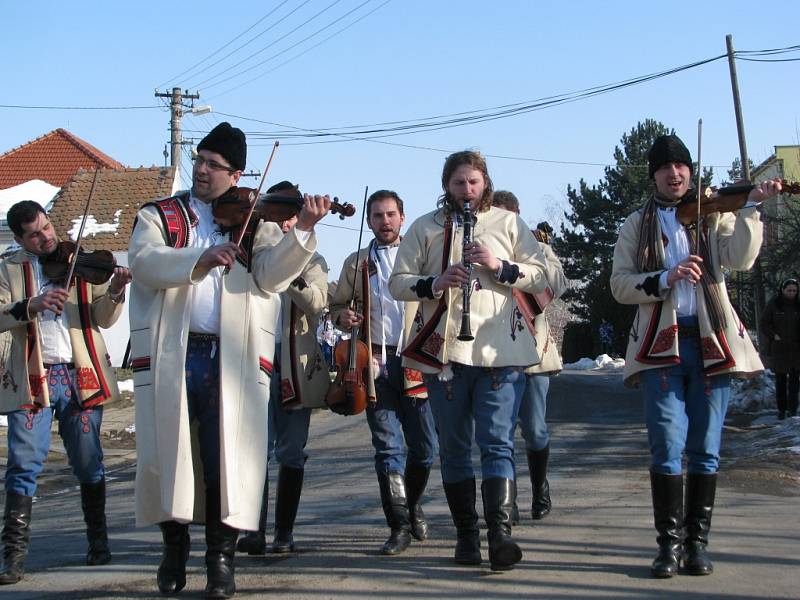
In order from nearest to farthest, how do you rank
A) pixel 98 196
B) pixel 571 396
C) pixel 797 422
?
pixel 797 422, pixel 571 396, pixel 98 196

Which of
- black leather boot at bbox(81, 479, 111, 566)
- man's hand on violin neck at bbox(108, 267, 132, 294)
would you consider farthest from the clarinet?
black leather boot at bbox(81, 479, 111, 566)

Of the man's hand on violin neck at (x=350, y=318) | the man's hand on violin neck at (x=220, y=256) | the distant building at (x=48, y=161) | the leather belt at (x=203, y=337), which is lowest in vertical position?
the leather belt at (x=203, y=337)

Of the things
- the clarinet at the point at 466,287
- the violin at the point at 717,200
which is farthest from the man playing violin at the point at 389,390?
the violin at the point at 717,200

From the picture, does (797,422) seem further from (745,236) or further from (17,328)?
(17,328)

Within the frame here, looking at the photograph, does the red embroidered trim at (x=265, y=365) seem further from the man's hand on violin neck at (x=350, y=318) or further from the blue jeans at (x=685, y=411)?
the blue jeans at (x=685, y=411)

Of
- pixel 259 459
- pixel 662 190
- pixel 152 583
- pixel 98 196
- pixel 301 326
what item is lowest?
pixel 152 583

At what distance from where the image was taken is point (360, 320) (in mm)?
6684

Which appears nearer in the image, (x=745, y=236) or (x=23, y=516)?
(x=745, y=236)

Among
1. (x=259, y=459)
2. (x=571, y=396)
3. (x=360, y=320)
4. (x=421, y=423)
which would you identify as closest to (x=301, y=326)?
(x=360, y=320)

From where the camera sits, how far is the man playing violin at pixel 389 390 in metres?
6.64

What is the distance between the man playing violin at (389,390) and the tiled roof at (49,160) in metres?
35.9

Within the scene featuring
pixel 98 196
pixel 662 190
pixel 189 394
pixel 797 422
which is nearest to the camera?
pixel 189 394

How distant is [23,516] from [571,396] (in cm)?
1597

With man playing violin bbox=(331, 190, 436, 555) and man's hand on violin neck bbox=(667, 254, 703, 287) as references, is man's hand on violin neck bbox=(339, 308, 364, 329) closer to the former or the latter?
man playing violin bbox=(331, 190, 436, 555)
